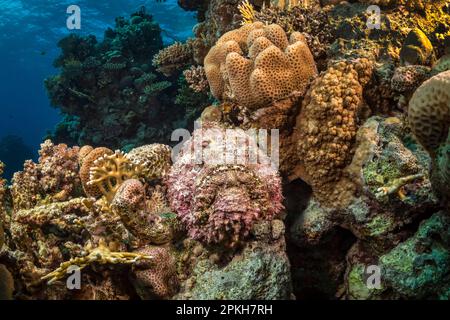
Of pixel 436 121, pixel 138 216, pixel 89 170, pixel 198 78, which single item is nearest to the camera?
pixel 436 121

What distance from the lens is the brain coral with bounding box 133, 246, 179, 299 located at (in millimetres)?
2916

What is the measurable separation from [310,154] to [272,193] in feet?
2.38

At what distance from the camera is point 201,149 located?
3416 mm

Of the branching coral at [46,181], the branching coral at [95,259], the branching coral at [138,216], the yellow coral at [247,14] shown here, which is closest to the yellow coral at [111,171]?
the branching coral at [138,216]

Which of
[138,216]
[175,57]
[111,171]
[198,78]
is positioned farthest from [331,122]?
[175,57]

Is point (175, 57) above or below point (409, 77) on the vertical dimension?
below

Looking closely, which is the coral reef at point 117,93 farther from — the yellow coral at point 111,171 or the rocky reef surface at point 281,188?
the yellow coral at point 111,171

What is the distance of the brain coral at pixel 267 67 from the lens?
3623mm

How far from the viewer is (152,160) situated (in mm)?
3863

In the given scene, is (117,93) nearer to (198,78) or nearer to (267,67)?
Result: (198,78)

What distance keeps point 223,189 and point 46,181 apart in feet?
8.23

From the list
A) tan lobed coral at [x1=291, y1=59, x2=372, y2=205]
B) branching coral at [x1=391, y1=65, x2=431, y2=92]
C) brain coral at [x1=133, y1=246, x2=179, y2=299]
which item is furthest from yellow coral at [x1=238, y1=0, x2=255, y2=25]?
brain coral at [x1=133, y1=246, x2=179, y2=299]

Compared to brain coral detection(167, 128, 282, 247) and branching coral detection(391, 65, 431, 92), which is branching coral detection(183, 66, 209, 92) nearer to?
brain coral detection(167, 128, 282, 247)
